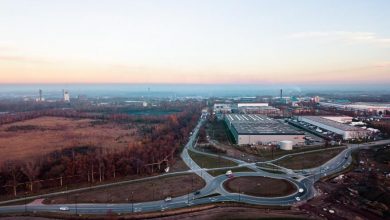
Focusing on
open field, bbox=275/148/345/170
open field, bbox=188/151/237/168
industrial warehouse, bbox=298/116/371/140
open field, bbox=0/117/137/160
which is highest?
industrial warehouse, bbox=298/116/371/140

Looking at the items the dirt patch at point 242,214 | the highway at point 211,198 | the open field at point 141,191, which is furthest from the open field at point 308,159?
the dirt patch at point 242,214

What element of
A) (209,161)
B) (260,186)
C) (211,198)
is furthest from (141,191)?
(209,161)

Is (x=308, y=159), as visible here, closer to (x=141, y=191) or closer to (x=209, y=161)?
(x=209, y=161)

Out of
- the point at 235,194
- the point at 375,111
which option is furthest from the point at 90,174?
the point at 375,111

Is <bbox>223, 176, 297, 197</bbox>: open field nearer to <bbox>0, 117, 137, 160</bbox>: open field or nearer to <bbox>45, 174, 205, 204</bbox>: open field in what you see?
<bbox>45, 174, 205, 204</bbox>: open field

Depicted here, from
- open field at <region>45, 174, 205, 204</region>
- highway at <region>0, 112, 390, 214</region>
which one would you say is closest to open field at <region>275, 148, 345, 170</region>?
highway at <region>0, 112, 390, 214</region>

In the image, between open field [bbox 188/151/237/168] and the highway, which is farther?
open field [bbox 188/151/237/168]

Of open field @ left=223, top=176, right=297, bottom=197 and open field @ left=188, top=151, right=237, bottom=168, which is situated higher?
open field @ left=188, top=151, right=237, bottom=168
